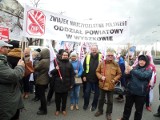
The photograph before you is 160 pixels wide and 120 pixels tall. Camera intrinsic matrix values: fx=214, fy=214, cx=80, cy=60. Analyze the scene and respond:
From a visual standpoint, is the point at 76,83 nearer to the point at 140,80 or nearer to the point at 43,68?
the point at 43,68

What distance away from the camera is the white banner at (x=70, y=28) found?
206 inches

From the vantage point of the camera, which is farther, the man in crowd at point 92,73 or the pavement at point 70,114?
the man in crowd at point 92,73

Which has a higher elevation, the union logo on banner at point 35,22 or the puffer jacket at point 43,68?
the union logo on banner at point 35,22

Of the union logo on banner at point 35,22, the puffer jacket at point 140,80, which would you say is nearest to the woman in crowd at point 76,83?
the union logo on banner at point 35,22

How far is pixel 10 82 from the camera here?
3854 millimetres

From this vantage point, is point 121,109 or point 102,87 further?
point 121,109

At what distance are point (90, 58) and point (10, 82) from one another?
3325mm

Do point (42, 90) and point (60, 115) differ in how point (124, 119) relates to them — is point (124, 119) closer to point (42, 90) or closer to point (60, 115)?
point (60, 115)

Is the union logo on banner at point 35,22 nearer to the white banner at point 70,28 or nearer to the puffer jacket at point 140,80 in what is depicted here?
the white banner at point 70,28

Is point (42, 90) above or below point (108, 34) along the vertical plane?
below

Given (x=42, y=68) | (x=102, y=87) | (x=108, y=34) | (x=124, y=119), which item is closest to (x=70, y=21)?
(x=108, y=34)

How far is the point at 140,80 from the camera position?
5.16 meters

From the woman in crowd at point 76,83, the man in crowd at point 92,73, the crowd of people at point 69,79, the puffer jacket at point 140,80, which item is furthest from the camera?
the woman in crowd at point 76,83

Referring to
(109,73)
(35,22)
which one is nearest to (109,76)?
(109,73)
